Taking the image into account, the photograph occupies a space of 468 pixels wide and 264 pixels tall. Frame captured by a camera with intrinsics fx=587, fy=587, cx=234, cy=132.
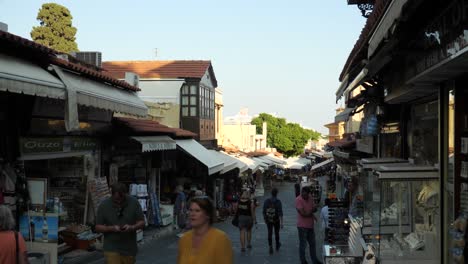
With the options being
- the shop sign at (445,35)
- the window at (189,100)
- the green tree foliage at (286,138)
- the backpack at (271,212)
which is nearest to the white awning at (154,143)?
the backpack at (271,212)

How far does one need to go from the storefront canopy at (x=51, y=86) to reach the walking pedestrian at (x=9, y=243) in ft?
7.25

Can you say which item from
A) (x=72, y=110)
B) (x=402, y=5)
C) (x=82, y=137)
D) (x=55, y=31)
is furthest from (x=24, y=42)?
(x=55, y=31)

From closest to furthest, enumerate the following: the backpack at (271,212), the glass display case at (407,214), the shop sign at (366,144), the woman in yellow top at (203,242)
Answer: the woman in yellow top at (203,242) < the glass display case at (407,214) < the backpack at (271,212) < the shop sign at (366,144)

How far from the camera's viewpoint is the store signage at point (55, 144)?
10094 mm

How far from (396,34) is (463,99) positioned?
3.18ft

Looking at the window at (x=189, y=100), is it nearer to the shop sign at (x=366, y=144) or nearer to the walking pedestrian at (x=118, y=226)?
the shop sign at (x=366, y=144)

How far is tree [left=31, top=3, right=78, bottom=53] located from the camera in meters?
30.6

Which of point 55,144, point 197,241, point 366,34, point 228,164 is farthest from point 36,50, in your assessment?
point 228,164

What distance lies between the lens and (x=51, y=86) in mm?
8523

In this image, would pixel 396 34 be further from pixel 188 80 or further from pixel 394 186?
pixel 188 80

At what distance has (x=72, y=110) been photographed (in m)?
9.01

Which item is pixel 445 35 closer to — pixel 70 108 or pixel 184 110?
pixel 70 108

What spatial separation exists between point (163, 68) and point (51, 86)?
26.3 metres

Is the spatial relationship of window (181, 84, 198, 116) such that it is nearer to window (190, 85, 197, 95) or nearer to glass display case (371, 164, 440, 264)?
window (190, 85, 197, 95)
